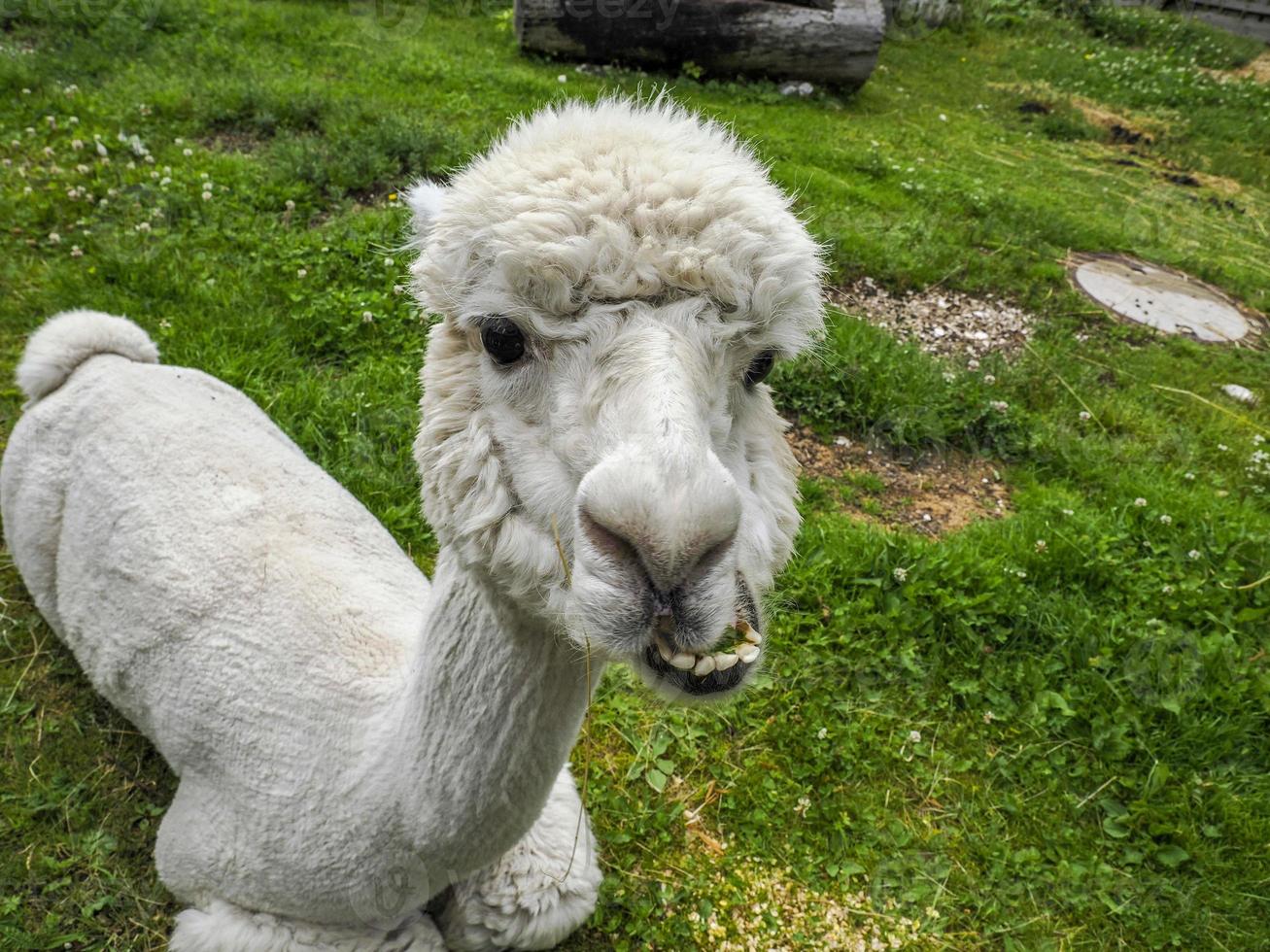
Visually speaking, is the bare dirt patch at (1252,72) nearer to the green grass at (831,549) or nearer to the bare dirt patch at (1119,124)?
the bare dirt patch at (1119,124)

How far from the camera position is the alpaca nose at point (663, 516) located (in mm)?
971

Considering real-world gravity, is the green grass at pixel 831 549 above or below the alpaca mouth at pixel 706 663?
below

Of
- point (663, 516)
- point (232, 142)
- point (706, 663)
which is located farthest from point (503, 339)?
point (232, 142)

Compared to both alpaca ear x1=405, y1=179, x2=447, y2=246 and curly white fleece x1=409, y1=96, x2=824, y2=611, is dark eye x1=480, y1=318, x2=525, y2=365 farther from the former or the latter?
alpaca ear x1=405, y1=179, x2=447, y2=246

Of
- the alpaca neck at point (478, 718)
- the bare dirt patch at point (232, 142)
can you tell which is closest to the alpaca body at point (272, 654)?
the alpaca neck at point (478, 718)

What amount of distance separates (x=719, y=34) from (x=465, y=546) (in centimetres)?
830

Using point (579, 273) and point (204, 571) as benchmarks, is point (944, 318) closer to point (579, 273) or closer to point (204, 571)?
point (579, 273)

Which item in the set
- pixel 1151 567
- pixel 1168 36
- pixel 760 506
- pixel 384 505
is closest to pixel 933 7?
pixel 1168 36

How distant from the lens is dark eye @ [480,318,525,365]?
4.07 feet

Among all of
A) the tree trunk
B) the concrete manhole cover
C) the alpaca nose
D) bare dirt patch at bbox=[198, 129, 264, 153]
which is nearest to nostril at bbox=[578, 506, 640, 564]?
the alpaca nose

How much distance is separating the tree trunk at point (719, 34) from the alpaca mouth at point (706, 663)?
320 inches

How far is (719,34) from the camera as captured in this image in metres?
7.96

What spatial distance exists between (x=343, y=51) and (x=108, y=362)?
5.76 metres

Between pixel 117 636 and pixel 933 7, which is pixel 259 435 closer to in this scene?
pixel 117 636
